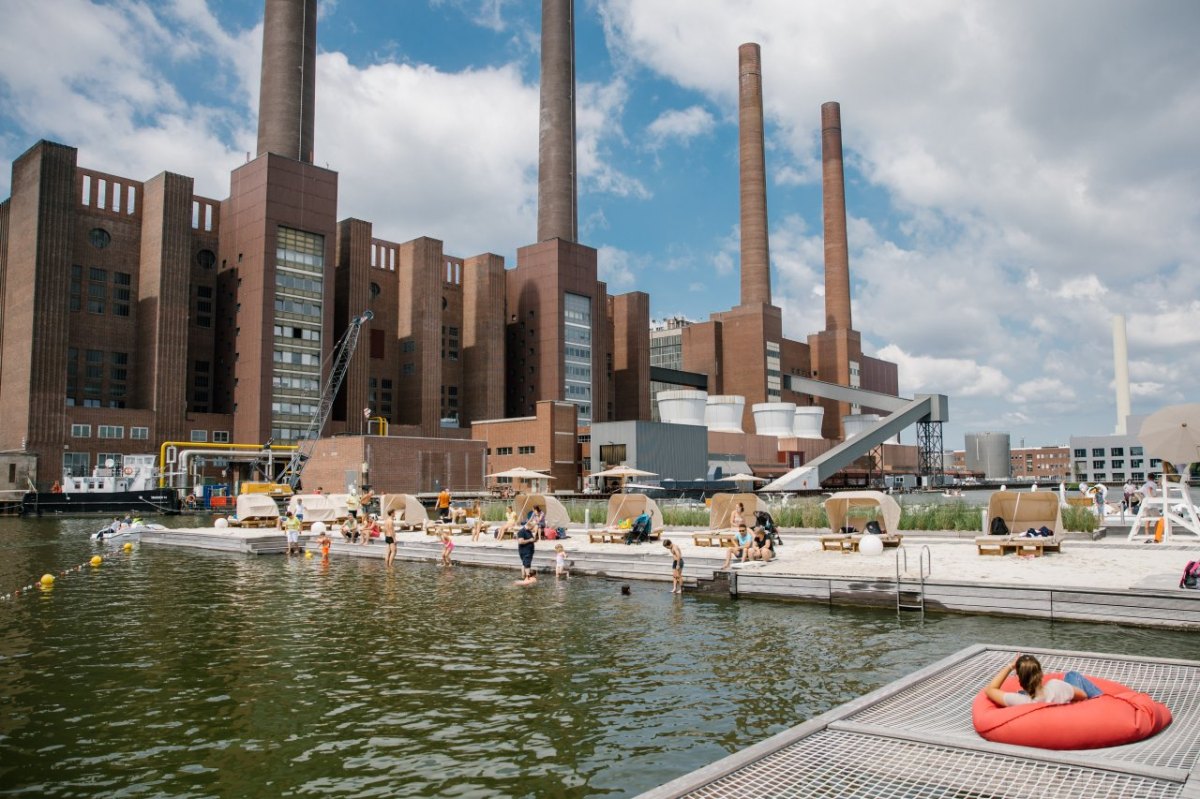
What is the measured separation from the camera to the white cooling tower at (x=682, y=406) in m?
114

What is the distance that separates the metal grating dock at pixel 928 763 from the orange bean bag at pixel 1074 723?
0.13 m

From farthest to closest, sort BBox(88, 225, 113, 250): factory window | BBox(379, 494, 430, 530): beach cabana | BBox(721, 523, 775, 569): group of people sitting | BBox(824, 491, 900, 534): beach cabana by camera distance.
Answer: BBox(88, 225, 113, 250): factory window → BBox(379, 494, 430, 530): beach cabana → BBox(824, 491, 900, 534): beach cabana → BBox(721, 523, 775, 569): group of people sitting

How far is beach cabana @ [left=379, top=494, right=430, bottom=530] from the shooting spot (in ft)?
122

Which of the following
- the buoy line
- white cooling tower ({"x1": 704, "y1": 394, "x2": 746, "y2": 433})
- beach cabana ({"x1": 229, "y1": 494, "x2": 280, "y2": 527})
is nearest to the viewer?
the buoy line

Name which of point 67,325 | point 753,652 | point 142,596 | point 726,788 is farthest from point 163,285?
point 726,788

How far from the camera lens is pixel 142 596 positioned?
21.2 metres

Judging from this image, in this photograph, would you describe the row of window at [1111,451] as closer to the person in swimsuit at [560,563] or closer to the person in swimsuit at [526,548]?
the person in swimsuit at [560,563]

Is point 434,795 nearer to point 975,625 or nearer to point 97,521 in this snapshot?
point 975,625

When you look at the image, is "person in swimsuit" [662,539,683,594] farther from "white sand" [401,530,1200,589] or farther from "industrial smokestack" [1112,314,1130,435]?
"industrial smokestack" [1112,314,1130,435]

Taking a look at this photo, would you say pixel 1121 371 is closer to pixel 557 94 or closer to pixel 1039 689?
pixel 557 94

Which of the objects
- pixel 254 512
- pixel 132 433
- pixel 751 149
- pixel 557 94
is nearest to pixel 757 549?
pixel 254 512

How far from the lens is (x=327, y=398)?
88812 mm

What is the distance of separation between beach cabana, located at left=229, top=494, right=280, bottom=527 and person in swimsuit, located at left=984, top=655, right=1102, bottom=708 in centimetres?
3704

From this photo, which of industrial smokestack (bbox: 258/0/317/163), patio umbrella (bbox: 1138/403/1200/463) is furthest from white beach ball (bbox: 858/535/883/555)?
industrial smokestack (bbox: 258/0/317/163)
